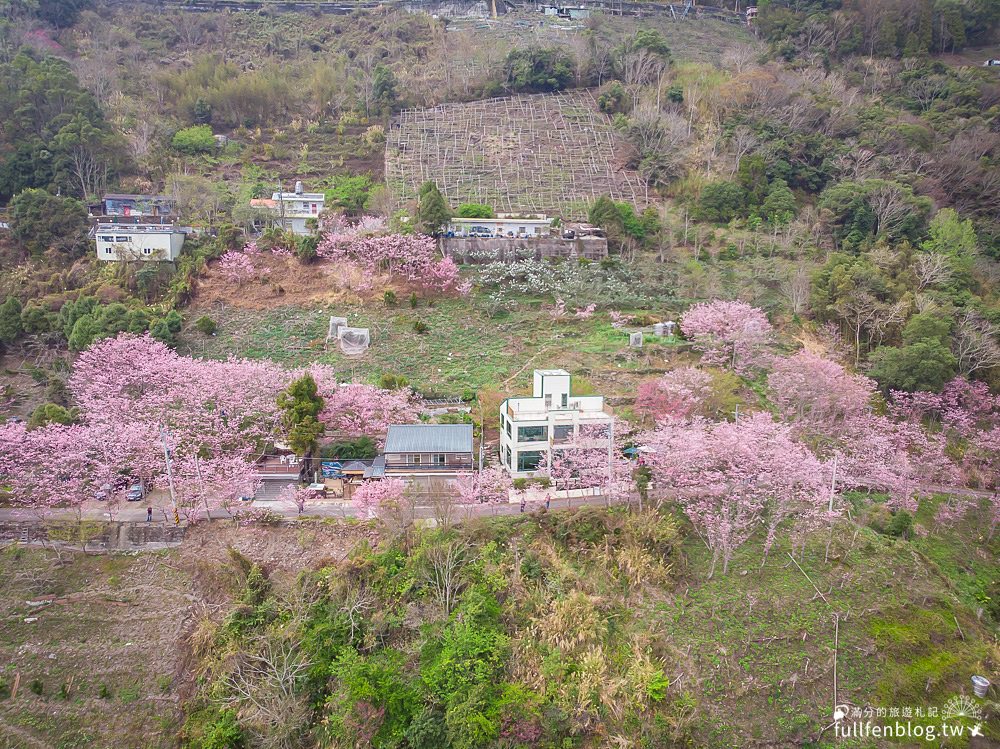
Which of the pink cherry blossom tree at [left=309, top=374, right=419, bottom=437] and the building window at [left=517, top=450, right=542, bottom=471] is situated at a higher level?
the pink cherry blossom tree at [left=309, top=374, right=419, bottom=437]

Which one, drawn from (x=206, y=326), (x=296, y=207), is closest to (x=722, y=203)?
(x=296, y=207)

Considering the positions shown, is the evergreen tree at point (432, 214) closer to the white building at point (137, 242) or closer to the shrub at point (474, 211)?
the shrub at point (474, 211)

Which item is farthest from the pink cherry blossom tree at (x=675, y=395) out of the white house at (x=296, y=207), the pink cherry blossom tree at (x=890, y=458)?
the white house at (x=296, y=207)

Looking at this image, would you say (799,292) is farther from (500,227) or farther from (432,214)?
(432,214)

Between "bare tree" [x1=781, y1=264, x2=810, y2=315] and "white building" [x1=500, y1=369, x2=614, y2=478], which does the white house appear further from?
"bare tree" [x1=781, y1=264, x2=810, y2=315]

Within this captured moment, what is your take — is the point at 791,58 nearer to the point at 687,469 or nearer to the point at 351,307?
the point at 351,307

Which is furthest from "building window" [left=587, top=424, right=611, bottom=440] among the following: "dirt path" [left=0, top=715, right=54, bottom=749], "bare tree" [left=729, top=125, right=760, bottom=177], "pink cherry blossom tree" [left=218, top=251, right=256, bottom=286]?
"bare tree" [left=729, top=125, right=760, bottom=177]
